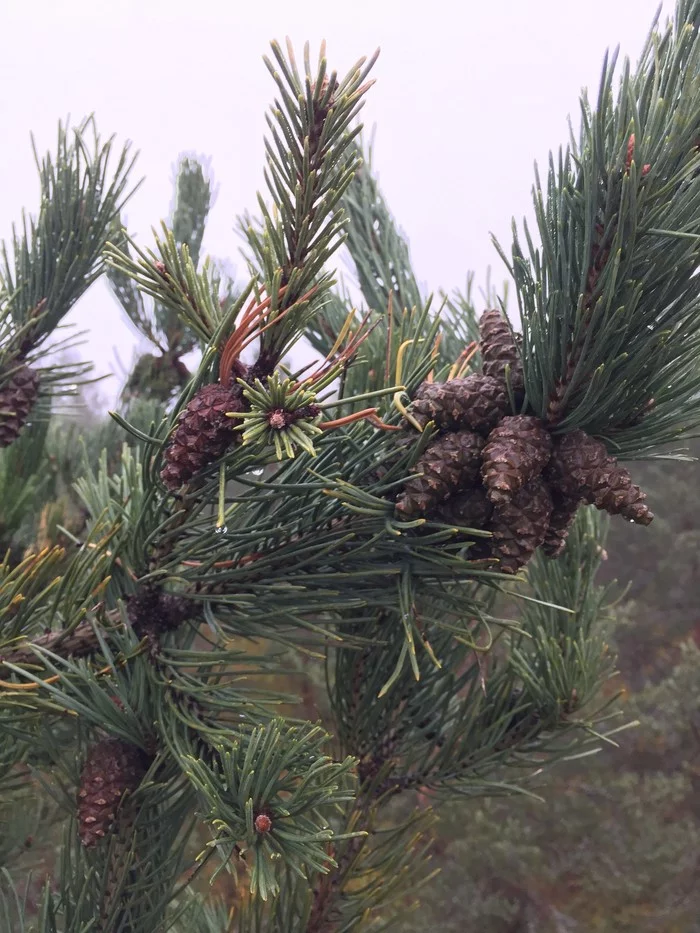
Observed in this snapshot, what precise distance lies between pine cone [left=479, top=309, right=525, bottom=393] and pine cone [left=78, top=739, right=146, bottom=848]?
26cm

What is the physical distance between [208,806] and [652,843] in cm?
273

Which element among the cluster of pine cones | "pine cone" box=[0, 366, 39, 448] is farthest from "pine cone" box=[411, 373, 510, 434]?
"pine cone" box=[0, 366, 39, 448]

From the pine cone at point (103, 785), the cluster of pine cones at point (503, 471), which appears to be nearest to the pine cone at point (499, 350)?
the cluster of pine cones at point (503, 471)

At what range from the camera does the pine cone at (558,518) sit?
0.32m

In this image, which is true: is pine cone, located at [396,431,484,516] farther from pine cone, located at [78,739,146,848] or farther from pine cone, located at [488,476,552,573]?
pine cone, located at [78,739,146,848]

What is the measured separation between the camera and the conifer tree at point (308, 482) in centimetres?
27

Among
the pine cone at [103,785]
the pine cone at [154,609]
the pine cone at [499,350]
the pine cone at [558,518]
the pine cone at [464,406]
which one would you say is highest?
the pine cone at [499,350]

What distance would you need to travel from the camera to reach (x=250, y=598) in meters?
0.33

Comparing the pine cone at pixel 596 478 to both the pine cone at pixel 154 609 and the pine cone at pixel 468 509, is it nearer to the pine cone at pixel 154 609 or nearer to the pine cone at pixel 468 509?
the pine cone at pixel 468 509

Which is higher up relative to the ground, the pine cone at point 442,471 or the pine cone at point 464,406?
the pine cone at point 464,406

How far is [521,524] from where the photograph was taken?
30cm

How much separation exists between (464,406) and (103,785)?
25 centimetres

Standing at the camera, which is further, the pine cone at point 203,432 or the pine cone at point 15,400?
the pine cone at point 15,400

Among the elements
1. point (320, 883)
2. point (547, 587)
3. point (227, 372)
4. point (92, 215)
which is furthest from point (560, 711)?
point (92, 215)
